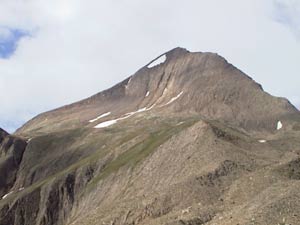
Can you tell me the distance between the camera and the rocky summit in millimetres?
60625

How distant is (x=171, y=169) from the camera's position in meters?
89.2

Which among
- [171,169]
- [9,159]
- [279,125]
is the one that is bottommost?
[279,125]

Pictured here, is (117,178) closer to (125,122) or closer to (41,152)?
(41,152)

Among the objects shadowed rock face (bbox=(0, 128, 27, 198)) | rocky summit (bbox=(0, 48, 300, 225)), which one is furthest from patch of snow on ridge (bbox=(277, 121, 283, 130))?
shadowed rock face (bbox=(0, 128, 27, 198))

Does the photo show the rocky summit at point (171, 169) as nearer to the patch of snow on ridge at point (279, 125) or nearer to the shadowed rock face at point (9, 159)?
the shadowed rock face at point (9, 159)

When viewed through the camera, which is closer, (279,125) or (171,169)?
(171,169)

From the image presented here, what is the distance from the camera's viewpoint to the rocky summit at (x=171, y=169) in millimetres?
60625

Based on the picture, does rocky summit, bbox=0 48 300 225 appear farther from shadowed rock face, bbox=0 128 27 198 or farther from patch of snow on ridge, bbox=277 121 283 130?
patch of snow on ridge, bbox=277 121 283 130

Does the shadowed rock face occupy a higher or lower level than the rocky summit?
higher

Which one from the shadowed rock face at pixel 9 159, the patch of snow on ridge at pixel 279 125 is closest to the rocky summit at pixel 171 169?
the shadowed rock face at pixel 9 159

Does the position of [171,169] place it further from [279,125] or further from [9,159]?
[9,159]

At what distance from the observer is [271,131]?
6585 inches

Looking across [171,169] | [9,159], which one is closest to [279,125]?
[9,159]

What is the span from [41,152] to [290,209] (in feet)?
408
